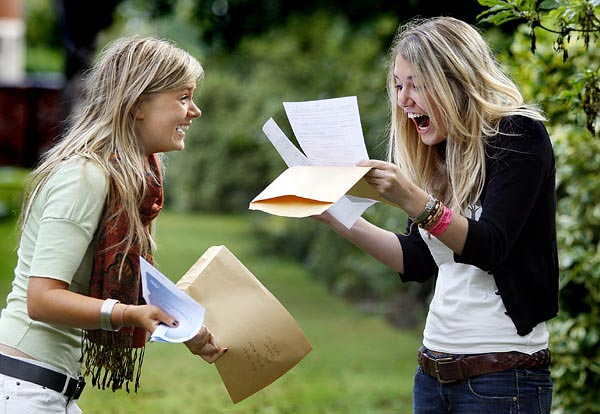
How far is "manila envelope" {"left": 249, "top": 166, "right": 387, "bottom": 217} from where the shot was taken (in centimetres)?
267

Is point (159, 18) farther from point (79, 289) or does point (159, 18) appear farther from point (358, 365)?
point (79, 289)

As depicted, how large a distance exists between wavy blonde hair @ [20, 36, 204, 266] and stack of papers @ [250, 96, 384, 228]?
0.33 m

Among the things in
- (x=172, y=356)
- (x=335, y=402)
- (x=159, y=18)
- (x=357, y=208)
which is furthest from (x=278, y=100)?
(x=357, y=208)

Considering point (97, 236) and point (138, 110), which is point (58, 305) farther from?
point (138, 110)

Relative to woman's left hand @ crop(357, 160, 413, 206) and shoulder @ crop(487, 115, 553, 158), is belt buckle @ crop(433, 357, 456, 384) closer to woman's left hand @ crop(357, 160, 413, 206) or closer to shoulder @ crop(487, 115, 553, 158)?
woman's left hand @ crop(357, 160, 413, 206)

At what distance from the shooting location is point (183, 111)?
114 inches

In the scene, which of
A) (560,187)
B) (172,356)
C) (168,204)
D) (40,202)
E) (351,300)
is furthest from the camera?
(168,204)

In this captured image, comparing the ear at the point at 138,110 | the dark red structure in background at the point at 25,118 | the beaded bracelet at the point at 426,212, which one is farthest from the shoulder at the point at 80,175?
the dark red structure in background at the point at 25,118

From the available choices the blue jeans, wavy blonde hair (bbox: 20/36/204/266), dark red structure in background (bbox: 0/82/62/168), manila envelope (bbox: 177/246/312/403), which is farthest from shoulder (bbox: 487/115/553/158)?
dark red structure in background (bbox: 0/82/62/168)

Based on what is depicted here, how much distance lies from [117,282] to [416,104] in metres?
0.95

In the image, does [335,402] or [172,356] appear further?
[172,356]

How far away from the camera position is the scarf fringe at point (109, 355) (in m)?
2.78

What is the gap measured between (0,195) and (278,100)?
46.1ft

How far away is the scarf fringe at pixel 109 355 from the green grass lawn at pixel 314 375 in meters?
2.85
